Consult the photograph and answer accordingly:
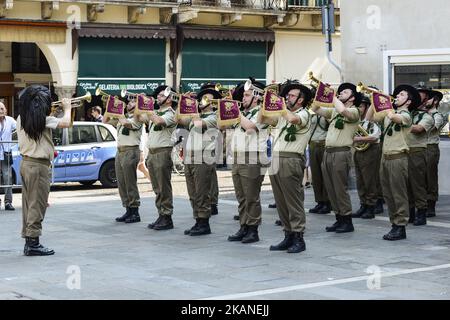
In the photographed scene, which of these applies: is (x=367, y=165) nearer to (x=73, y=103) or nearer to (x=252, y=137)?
(x=252, y=137)

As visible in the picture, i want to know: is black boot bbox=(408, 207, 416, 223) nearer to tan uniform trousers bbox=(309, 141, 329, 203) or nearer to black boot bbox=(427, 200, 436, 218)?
black boot bbox=(427, 200, 436, 218)

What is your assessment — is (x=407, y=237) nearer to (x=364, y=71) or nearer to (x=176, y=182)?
(x=364, y=71)

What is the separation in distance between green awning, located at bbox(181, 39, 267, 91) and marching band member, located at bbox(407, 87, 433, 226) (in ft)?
51.6

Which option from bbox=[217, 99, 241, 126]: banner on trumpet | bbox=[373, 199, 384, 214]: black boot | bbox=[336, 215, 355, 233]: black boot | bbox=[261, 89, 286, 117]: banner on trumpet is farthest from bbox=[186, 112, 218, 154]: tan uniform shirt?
bbox=[373, 199, 384, 214]: black boot

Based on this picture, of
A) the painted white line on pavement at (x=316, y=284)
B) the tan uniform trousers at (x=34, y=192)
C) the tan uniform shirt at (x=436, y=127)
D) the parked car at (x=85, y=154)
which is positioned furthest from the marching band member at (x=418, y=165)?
the parked car at (x=85, y=154)

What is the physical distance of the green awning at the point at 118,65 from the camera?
26.6 metres

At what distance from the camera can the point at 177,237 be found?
1223cm

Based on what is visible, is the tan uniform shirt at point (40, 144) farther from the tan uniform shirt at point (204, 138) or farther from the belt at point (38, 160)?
the tan uniform shirt at point (204, 138)

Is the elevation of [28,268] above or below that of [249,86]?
below

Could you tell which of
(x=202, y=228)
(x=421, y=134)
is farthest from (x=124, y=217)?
(x=421, y=134)

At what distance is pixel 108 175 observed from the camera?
65.9 ft

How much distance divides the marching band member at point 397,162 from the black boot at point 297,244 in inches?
53.0

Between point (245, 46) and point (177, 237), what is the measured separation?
18.3 m

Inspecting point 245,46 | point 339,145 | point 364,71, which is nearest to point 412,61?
point 364,71
